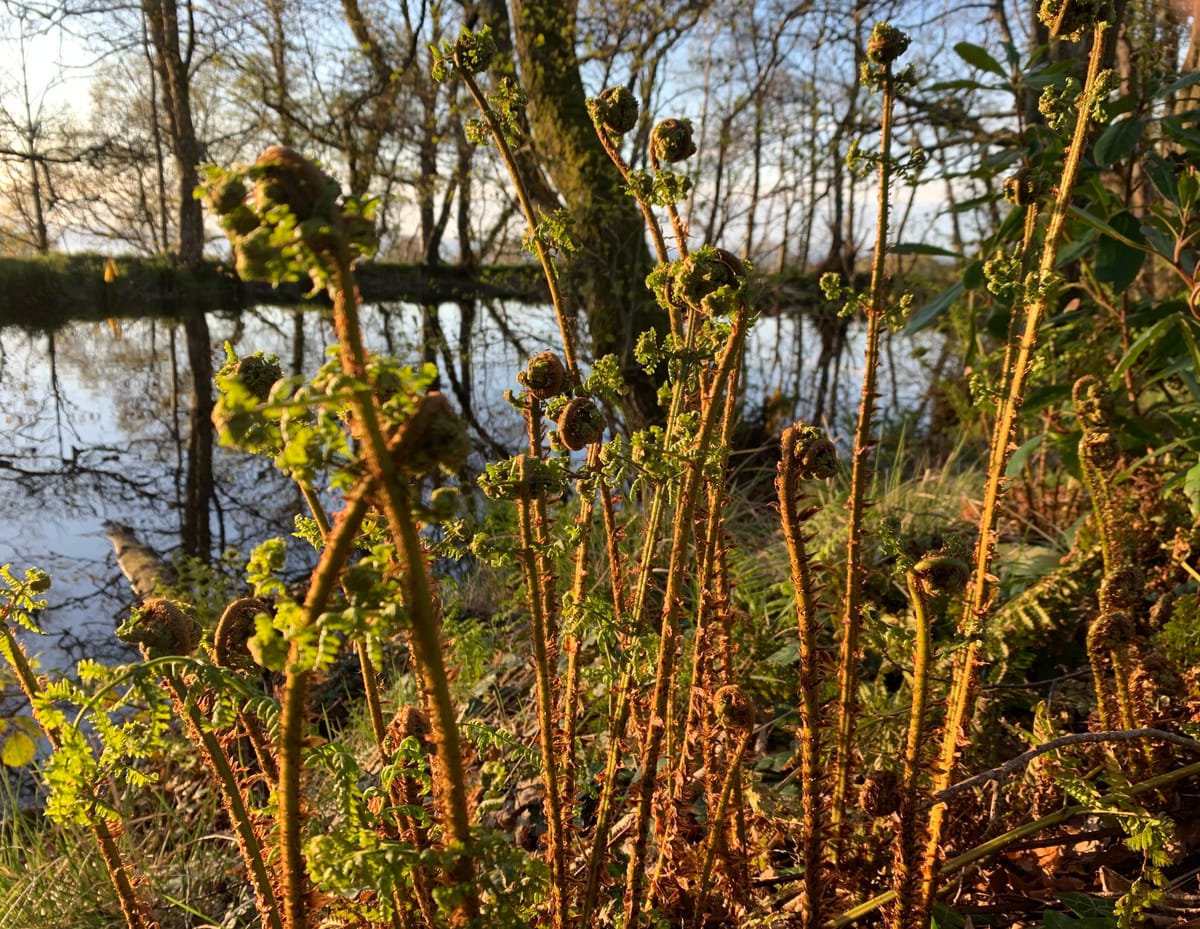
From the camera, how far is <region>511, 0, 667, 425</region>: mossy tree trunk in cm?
517

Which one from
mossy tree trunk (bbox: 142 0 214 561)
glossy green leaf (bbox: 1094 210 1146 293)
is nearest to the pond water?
mossy tree trunk (bbox: 142 0 214 561)

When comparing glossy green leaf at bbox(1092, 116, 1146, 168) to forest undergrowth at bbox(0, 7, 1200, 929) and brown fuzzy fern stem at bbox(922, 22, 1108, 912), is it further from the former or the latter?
brown fuzzy fern stem at bbox(922, 22, 1108, 912)

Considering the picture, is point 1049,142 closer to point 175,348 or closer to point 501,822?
point 501,822

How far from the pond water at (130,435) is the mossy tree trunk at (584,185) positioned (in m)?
0.51

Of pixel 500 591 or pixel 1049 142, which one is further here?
pixel 500 591

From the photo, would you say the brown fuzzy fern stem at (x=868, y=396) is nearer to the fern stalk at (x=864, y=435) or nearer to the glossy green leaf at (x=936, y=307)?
the fern stalk at (x=864, y=435)

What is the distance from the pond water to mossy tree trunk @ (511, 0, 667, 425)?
0.51 metres

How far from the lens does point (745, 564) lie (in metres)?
3.46

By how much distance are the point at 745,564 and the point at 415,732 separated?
8.68ft

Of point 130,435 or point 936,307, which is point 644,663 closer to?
point 936,307

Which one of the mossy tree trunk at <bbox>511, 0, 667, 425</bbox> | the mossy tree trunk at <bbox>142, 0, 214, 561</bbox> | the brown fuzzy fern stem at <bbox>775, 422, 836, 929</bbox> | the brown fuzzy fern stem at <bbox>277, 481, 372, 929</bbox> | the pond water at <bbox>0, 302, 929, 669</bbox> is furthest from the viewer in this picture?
the mossy tree trunk at <bbox>142, 0, 214, 561</bbox>

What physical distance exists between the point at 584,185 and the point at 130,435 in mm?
6483

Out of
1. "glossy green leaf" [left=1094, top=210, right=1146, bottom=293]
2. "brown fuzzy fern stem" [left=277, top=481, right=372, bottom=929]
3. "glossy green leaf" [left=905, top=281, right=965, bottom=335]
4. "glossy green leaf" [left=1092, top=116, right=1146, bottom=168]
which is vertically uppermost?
"glossy green leaf" [left=1092, top=116, right=1146, bottom=168]

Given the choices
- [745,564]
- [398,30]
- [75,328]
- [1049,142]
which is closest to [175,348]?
[75,328]
